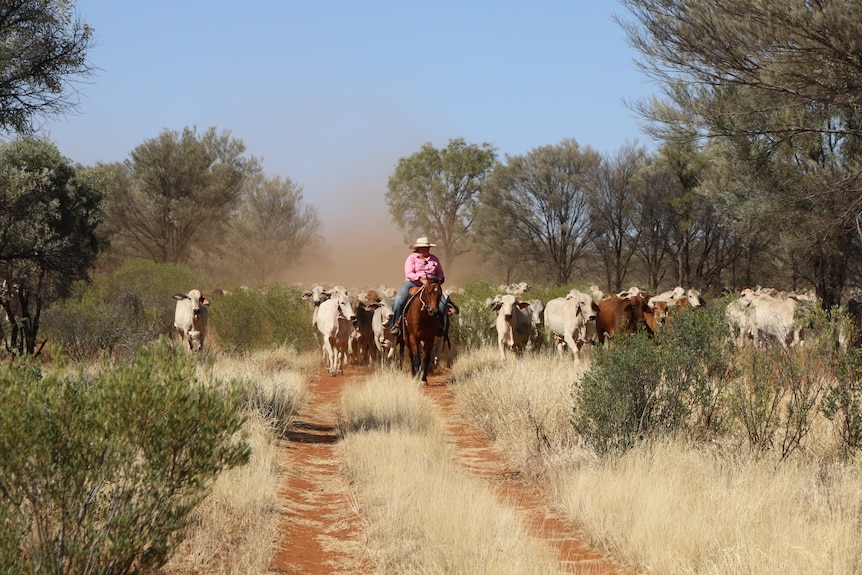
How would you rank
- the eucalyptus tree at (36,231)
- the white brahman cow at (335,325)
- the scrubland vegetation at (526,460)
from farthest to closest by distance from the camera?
the white brahman cow at (335,325), the eucalyptus tree at (36,231), the scrubland vegetation at (526,460)

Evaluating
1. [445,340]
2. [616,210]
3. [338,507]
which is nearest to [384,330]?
[445,340]

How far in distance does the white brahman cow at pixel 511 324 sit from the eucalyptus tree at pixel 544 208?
3146cm

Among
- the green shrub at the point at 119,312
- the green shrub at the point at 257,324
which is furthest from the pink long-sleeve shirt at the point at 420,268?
the green shrub at the point at 257,324

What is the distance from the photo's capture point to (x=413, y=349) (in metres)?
18.3

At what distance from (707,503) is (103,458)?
15.1 ft

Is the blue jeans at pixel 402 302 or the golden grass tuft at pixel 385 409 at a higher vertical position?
the blue jeans at pixel 402 302

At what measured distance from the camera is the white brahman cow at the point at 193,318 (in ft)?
65.6

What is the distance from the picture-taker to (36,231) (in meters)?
19.3

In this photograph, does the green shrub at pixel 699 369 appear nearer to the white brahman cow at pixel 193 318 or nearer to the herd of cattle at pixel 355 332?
the herd of cattle at pixel 355 332

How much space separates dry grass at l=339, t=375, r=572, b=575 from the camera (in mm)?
6312

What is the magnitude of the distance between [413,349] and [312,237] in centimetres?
5234

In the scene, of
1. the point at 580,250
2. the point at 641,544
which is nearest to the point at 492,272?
the point at 580,250

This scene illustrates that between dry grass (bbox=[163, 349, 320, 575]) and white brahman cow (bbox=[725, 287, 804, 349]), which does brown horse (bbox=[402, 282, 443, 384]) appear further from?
white brahman cow (bbox=[725, 287, 804, 349])

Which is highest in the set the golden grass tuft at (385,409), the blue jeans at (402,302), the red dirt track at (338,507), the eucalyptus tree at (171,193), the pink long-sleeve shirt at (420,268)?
the eucalyptus tree at (171,193)
